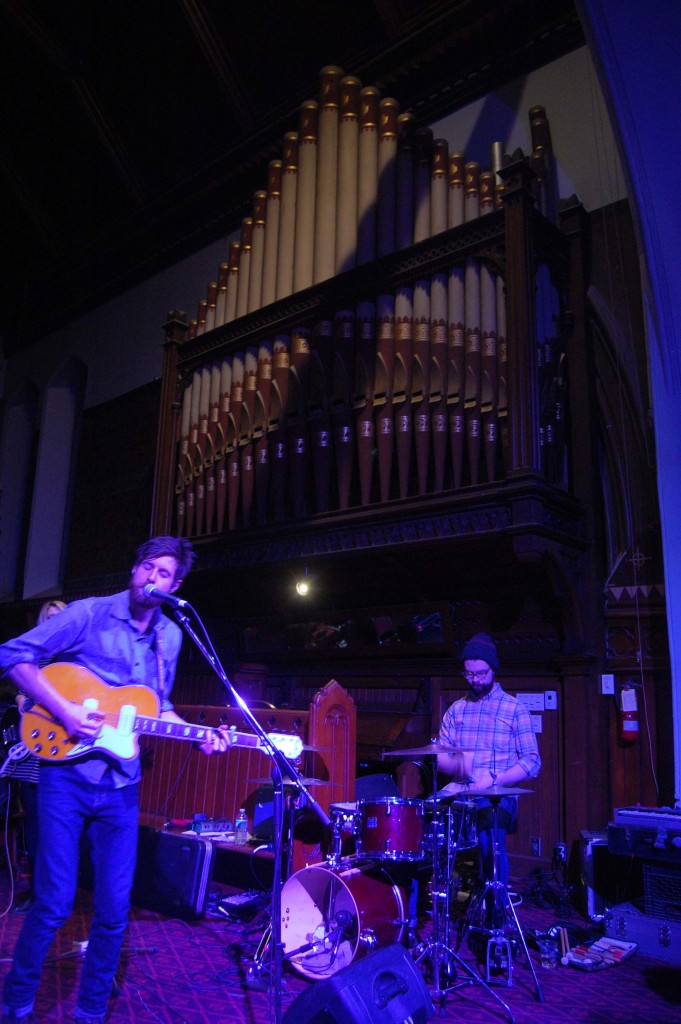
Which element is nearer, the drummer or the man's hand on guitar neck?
the man's hand on guitar neck

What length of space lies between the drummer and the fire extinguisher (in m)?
0.96

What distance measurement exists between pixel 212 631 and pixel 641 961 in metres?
4.97

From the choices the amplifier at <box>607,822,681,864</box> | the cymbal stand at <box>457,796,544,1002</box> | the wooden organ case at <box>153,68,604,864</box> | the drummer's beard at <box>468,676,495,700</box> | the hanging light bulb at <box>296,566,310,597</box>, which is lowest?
the cymbal stand at <box>457,796,544,1002</box>

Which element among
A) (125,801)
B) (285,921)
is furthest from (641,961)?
(125,801)

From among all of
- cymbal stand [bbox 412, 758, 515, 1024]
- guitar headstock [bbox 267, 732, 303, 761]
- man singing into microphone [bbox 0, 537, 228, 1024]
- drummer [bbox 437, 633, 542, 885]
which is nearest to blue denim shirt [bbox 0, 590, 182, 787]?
man singing into microphone [bbox 0, 537, 228, 1024]

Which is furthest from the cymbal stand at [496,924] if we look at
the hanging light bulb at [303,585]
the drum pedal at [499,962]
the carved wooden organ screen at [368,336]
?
the hanging light bulb at [303,585]

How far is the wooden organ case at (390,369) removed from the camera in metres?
5.50

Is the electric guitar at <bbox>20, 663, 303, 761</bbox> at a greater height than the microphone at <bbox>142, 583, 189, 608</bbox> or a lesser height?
lesser

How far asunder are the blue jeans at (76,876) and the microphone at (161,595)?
0.76 m

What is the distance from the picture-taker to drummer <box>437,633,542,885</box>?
4.63 m

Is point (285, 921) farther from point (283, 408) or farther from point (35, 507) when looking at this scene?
point (35, 507)

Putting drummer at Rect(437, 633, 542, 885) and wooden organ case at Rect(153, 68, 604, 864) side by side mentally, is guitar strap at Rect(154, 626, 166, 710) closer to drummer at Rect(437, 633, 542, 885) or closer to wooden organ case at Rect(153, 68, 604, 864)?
drummer at Rect(437, 633, 542, 885)

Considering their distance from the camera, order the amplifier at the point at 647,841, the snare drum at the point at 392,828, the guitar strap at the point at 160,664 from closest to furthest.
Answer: the guitar strap at the point at 160,664
the snare drum at the point at 392,828
the amplifier at the point at 647,841

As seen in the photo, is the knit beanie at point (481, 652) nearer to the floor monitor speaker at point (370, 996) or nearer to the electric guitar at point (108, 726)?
the electric guitar at point (108, 726)
